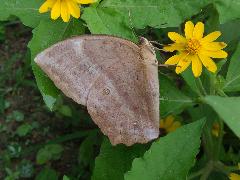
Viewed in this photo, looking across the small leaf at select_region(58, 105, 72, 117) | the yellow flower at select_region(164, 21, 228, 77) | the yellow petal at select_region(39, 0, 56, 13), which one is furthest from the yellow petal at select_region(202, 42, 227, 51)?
the small leaf at select_region(58, 105, 72, 117)

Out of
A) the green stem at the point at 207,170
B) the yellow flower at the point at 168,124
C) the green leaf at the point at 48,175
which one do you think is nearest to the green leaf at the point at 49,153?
the green leaf at the point at 48,175

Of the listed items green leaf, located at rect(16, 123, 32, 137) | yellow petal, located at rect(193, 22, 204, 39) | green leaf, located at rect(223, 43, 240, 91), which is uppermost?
yellow petal, located at rect(193, 22, 204, 39)

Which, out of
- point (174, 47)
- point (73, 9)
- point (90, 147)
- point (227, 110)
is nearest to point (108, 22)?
point (73, 9)

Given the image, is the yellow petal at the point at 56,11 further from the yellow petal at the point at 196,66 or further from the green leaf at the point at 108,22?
the yellow petal at the point at 196,66

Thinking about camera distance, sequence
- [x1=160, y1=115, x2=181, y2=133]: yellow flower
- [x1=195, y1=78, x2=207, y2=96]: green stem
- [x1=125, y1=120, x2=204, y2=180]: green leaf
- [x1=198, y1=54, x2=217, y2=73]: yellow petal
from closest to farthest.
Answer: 1. [x1=125, y1=120, x2=204, y2=180]: green leaf
2. [x1=198, y1=54, x2=217, y2=73]: yellow petal
3. [x1=195, y1=78, x2=207, y2=96]: green stem
4. [x1=160, y1=115, x2=181, y2=133]: yellow flower

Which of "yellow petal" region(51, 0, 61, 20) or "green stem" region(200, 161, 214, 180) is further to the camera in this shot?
"green stem" region(200, 161, 214, 180)

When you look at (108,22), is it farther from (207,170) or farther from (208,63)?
(207,170)

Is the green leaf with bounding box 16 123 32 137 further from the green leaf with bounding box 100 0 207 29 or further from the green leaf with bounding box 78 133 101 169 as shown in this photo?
the green leaf with bounding box 100 0 207 29

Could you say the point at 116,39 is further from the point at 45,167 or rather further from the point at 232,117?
the point at 45,167

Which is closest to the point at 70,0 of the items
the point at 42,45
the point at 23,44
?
the point at 42,45
